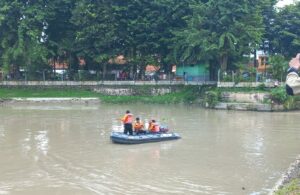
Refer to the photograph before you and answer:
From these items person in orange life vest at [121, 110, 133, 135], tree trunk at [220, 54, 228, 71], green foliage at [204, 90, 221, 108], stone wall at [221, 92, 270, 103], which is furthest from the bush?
person in orange life vest at [121, 110, 133, 135]

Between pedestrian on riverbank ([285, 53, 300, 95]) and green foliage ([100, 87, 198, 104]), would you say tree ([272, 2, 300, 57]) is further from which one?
pedestrian on riverbank ([285, 53, 300, 95])

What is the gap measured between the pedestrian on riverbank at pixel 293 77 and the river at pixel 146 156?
7.09 m

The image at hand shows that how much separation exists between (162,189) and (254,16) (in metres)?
28.9

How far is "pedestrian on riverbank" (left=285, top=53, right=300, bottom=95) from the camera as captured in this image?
240 inches

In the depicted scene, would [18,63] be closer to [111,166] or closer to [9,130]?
[9,130]

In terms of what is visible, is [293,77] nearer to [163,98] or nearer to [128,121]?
[128,121]

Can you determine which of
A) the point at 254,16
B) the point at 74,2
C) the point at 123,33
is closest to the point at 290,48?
the point at 254,16

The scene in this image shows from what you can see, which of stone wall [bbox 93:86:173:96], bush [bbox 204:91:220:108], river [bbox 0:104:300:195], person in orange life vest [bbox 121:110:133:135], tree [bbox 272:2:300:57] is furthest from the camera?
tree [bbox 272:2:300:57]

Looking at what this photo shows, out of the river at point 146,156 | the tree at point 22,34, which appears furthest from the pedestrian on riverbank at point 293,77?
the tree at point 22,34

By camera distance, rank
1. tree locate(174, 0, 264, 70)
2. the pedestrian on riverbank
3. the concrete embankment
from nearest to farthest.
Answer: the pedestrian on riverbank < tree locate(174, 0, 264, 70) < the concrete embankment

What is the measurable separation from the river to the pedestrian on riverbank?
23.3 ft

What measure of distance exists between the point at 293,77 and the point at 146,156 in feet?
41.0

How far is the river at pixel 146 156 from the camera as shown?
45.1 feet

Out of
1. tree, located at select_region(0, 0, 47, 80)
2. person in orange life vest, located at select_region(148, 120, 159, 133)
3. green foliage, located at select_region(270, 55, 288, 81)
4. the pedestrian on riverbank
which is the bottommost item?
person in orange life vest, located at select_region(148, 120, 159, 133)
